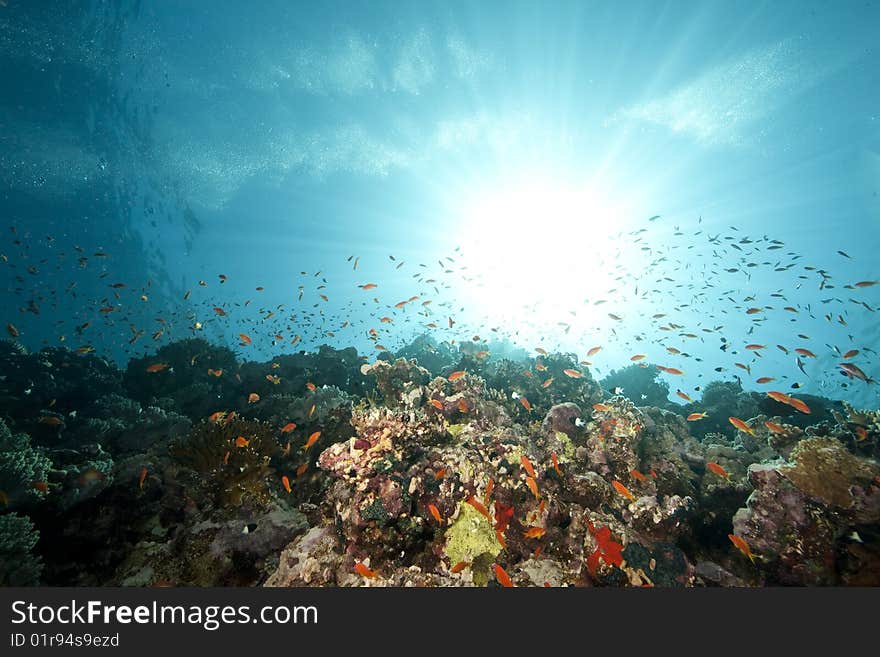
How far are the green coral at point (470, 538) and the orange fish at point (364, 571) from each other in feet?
3.50

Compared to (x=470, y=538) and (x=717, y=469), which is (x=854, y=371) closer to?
(x=717, y=469)

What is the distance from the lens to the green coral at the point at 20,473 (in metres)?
6.42

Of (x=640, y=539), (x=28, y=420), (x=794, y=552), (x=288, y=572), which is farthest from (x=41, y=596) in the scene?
(x=28, y=420)

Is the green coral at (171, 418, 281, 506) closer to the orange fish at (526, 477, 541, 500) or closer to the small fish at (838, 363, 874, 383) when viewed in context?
the orange fish at (526, 477, 541, 500)

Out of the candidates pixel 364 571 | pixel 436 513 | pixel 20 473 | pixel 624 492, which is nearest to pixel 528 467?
pixel 436 513

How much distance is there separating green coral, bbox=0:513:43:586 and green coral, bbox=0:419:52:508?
1.23m

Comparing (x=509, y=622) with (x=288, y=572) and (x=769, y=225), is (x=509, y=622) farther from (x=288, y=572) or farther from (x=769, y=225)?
(x=769, y=225)

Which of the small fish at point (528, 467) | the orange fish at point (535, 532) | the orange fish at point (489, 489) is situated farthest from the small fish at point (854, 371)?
the orange fish at point (489, 489)

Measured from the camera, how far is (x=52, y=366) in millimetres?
16188

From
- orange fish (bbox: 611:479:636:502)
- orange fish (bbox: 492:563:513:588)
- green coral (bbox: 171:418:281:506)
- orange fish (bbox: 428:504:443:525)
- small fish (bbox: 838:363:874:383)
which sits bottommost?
orange fish (bbox: 492:563:513:588)

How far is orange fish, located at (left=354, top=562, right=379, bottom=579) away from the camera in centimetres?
464

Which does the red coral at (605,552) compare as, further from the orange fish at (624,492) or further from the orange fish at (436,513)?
the orange fish at (436,513)

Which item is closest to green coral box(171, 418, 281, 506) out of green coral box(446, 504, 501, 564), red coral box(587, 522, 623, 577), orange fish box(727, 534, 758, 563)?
green coral box(446, 504, 501, 564)

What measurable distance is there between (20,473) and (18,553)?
2.31 meters
